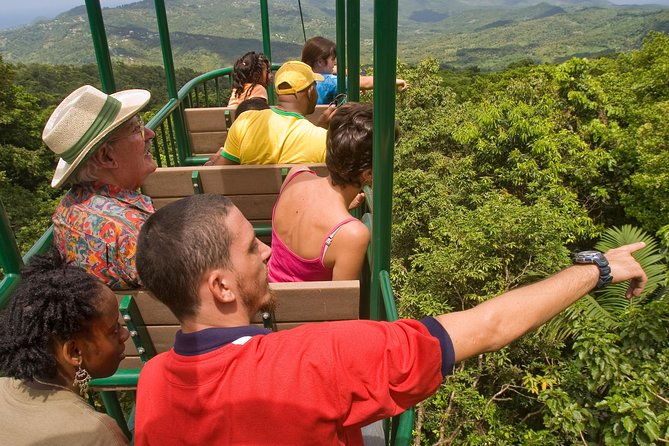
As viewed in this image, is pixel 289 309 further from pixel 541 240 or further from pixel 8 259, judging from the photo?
pixel 541 240

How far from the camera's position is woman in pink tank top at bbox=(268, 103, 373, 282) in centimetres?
188

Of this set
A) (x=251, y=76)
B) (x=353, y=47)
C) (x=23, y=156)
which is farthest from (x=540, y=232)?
(x=23, y=156)

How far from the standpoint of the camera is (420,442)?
23.1 ft

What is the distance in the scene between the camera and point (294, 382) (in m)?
0.96

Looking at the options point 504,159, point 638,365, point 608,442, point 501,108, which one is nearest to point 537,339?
point 638,365

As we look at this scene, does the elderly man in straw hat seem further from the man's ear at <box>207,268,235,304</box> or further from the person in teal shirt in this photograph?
the person in teal shirt

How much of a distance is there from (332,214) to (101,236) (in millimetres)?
837

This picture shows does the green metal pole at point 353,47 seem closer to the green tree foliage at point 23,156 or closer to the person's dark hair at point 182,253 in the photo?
the person's dark hair at point 182,253

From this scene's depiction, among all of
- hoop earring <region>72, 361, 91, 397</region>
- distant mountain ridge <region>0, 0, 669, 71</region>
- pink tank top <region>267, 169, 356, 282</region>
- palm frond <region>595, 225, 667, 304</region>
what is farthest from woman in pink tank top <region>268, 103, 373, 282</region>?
distant mountain ridge <region>0, 0, 669, 71</region>

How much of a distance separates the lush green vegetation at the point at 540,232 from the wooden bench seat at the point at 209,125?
4.05 metres

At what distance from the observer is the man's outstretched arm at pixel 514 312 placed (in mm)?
1087

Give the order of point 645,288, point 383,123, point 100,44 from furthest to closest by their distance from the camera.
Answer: point 645,288, point 100,44, point 383,123

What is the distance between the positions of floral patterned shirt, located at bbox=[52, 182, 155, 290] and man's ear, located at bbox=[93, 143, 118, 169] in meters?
0.14

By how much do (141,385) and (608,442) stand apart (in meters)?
4.90
